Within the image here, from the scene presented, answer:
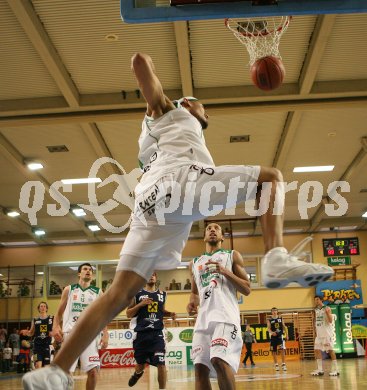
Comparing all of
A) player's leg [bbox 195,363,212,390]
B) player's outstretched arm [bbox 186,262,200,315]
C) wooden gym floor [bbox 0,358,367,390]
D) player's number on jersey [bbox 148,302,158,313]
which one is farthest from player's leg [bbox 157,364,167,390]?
player's leg [bbox 195,363,212,390]

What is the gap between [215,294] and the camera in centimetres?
598

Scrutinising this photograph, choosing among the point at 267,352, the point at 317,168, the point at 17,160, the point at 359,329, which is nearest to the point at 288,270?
the point at 17,160

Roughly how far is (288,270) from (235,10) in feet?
9.55

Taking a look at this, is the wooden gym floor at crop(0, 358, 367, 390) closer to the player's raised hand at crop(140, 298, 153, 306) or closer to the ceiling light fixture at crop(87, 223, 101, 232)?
the player's raised hand at crop(140, 298, 153, 306)

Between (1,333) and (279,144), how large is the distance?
50.6ft

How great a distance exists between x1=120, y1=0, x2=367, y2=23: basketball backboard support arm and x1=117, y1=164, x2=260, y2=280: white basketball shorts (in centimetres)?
222

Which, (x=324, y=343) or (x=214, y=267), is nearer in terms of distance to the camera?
(x=214, y=267)

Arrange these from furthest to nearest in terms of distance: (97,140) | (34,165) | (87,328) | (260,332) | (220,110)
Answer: (260,332) < (34,165) < (97,140) < (220,110) < (87,328)

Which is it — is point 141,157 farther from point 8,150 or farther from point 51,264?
point 51,264

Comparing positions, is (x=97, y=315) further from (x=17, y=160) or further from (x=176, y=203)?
(x=17, y=160)

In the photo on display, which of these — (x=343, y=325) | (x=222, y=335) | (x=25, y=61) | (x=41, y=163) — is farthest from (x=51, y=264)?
(x=222, y=335)

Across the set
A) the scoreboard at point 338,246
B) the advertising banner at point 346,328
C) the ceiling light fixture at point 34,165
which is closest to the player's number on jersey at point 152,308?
the ceiling light fixture at point 34,165

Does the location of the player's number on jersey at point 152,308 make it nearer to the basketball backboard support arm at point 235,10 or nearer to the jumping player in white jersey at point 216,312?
the jumping player in white jersey at point 216,312

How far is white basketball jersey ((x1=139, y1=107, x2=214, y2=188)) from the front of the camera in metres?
3.58
